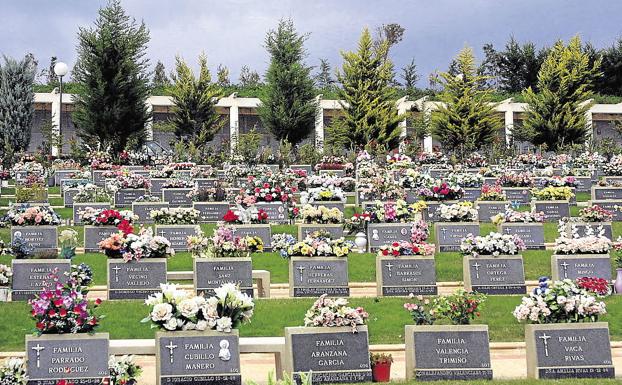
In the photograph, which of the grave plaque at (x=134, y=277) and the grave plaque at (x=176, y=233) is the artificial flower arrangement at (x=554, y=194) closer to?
the grave plaque at (x=176, y=233)

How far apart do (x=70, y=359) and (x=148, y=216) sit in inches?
524

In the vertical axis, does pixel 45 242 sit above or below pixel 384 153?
below

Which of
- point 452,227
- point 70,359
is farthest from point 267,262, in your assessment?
point 70,359

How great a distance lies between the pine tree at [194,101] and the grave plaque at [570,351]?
32.4 meters

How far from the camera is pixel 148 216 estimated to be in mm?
22578

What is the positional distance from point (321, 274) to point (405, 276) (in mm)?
1365

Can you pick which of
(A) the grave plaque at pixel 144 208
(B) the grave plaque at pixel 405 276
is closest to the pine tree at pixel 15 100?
(A) the grave plaque at pixel 144 208

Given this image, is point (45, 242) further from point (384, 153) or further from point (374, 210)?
point (384, 153)

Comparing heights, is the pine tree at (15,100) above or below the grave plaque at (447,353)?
above

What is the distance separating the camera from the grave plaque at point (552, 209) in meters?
23.0

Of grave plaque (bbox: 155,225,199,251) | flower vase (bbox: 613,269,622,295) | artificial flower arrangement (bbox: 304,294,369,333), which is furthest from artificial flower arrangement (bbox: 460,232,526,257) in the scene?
grave plaque (bbox: 155,225,199,251)

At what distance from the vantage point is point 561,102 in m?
41.6

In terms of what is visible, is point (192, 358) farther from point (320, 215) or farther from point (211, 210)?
point (211, 210)

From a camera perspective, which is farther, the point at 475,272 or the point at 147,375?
the point at 475,272
